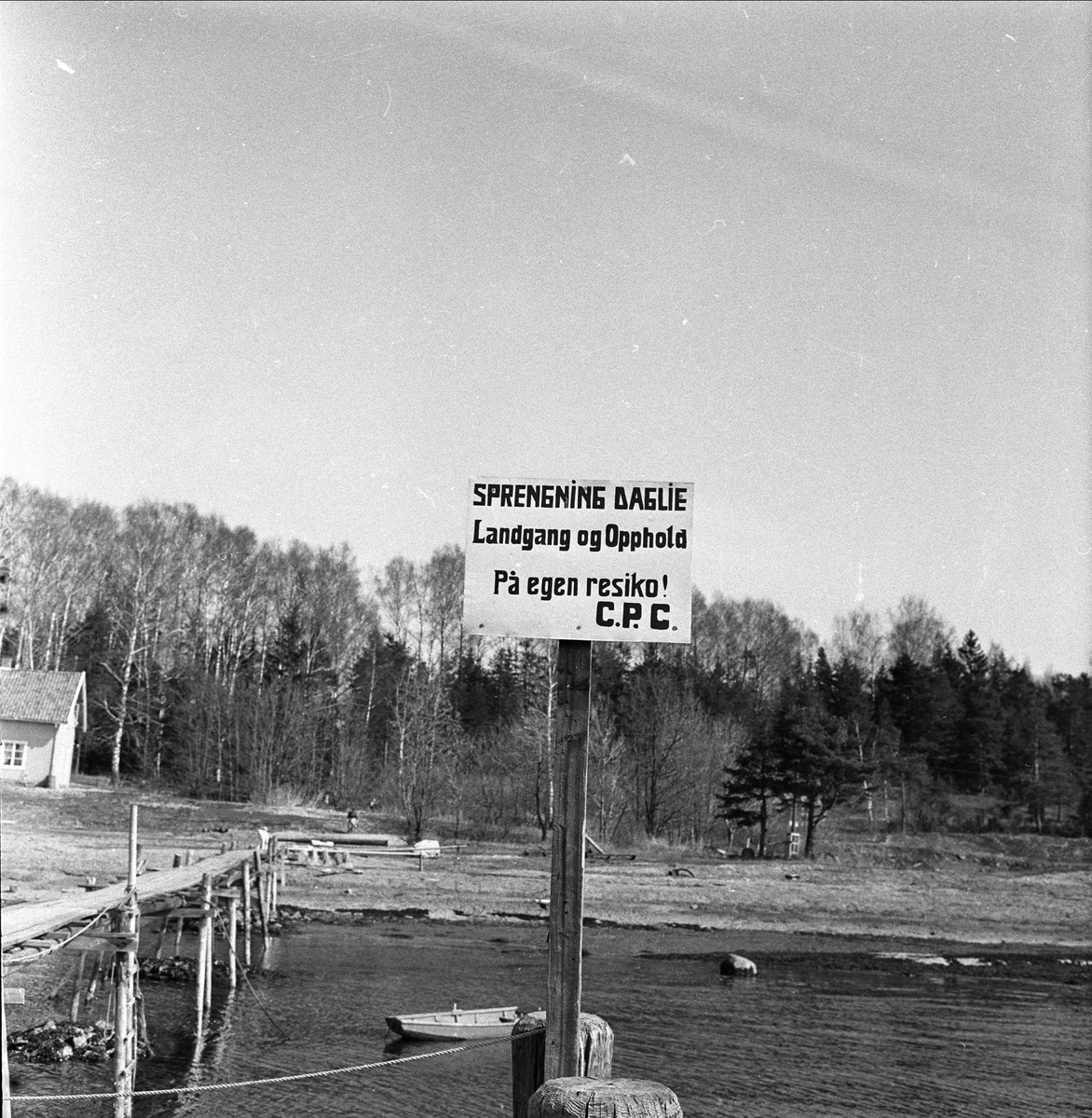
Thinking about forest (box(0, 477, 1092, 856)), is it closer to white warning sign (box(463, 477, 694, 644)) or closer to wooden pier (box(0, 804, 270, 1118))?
wooden pier (box(0, 804, 270, 1118))

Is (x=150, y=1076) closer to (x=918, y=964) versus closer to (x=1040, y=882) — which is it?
(x=918, y=964)

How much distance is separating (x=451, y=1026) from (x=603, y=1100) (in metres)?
17.9

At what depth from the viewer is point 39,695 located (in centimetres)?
5212

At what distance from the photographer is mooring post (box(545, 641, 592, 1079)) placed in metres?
5.77

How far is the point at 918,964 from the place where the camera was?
33.2 metres

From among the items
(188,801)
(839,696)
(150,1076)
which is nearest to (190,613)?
(188,801)

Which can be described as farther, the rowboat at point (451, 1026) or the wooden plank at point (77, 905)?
the rowboat at point (451, 1026)

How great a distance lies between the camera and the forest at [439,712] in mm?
55375

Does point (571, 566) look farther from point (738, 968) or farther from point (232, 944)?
point (738, 968)

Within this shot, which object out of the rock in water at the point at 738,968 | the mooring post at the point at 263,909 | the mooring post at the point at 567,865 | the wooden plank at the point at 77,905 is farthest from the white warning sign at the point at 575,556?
the rock in water at the point at 738,968

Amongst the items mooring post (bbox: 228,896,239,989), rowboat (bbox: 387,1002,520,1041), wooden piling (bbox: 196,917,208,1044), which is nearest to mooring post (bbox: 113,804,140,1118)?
wooden piling (bbox: 196,917,208,1044)

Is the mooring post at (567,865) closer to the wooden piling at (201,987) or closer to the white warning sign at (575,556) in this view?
the white warning sign at (575,556)

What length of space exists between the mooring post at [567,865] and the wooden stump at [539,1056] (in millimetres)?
97

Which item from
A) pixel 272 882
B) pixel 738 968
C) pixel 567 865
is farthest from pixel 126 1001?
pixel 272 882
